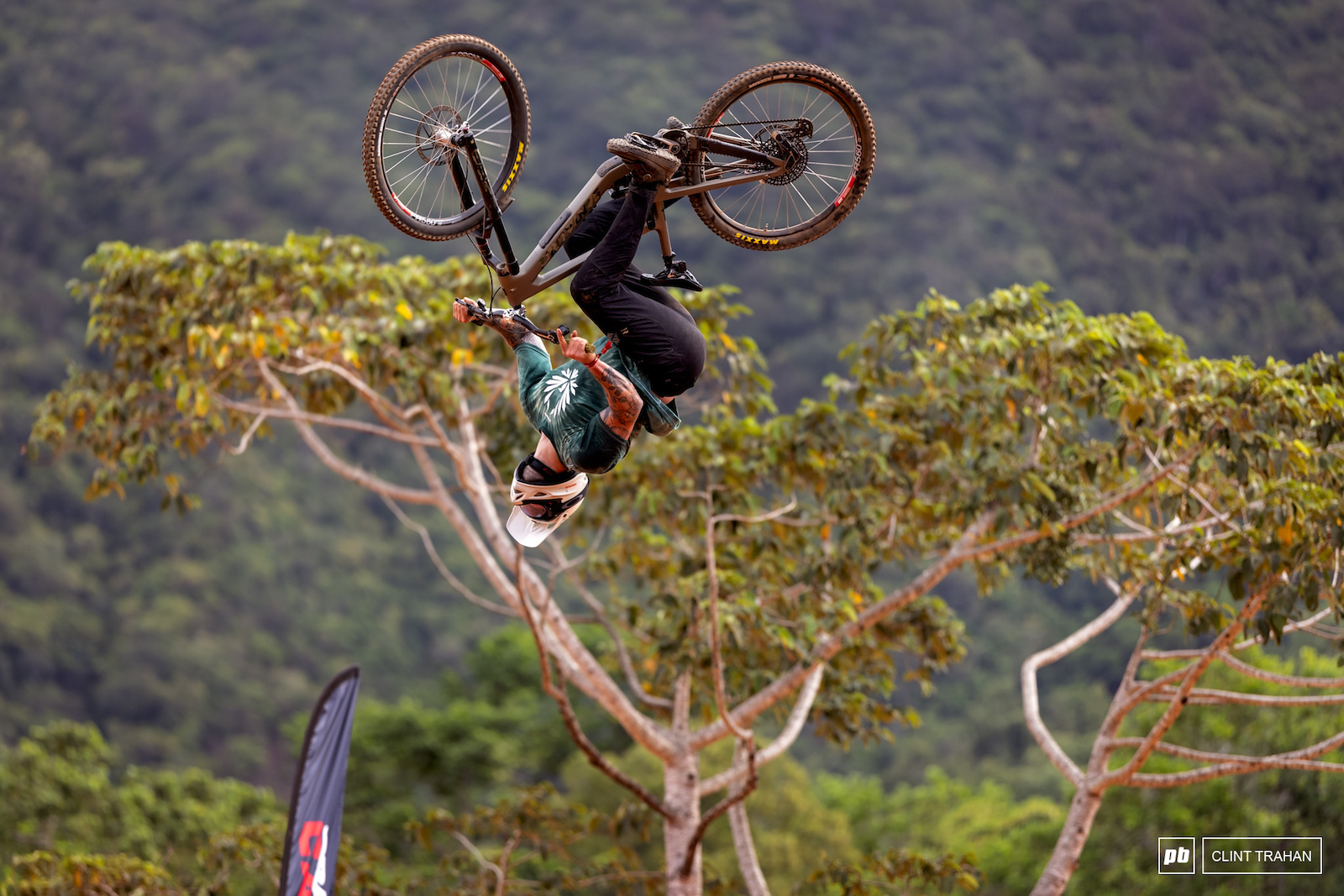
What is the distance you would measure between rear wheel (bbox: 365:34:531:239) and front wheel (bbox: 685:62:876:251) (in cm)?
73

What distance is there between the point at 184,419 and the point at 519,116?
6.03 metres

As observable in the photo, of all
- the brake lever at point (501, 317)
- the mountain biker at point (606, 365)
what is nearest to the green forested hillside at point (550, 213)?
the mountain biker at point (606, 365)

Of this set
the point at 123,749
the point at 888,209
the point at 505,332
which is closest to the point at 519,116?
the point at 505,332

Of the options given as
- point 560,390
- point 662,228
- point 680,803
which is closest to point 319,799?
point 680,803

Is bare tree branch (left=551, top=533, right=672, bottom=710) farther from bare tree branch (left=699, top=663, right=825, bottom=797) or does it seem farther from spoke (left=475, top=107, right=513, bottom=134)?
spoke (left=475, top=107, right=513, bottom=134)

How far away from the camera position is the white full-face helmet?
16.5 feet

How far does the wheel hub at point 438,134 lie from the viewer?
4.79 m

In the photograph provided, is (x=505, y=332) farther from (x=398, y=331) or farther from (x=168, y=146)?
(x=168, y=146)

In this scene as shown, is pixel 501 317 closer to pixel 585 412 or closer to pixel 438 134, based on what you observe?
pixel 585 412

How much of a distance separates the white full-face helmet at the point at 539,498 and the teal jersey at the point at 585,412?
4.5 inches

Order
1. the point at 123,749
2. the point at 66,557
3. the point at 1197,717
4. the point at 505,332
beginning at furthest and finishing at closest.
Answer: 1. the point at 66,557
2. the point at 123,749
3. the point at 1197,717
4. the point at 505,332

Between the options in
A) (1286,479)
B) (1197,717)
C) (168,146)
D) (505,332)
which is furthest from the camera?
(168,146)

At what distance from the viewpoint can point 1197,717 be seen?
20.4 meters

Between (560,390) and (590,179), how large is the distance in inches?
31.0
